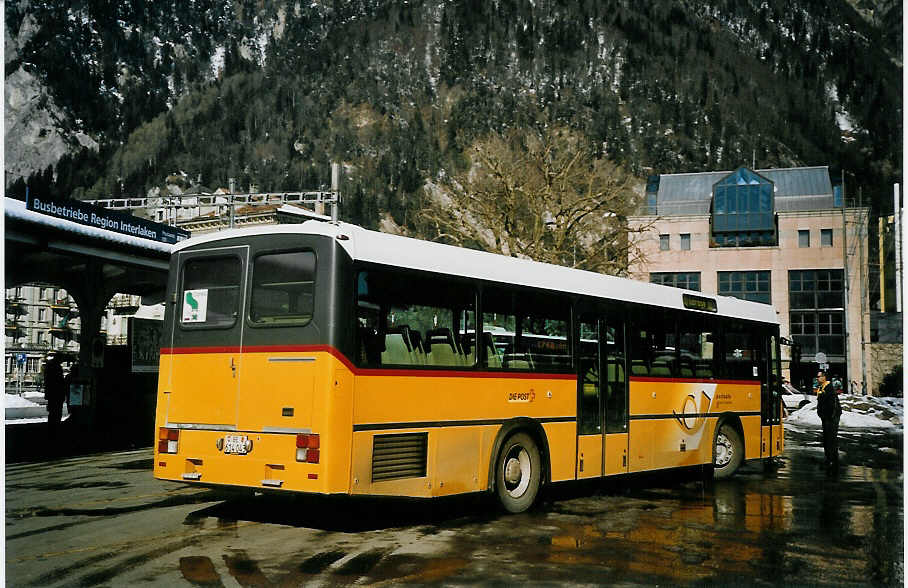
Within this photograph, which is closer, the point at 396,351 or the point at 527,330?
the point at 396,351

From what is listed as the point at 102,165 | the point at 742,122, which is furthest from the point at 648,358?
the point at 742,122

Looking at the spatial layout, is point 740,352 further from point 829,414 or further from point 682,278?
point 682,278

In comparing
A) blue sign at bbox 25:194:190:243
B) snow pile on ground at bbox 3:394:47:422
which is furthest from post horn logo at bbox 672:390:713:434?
snow pile on ground at bbox 3:394:47:422

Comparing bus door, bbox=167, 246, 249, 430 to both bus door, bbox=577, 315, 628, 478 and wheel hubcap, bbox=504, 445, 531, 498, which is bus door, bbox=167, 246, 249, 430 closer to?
wheel hubcap, bbox=504, 445, 531, 498

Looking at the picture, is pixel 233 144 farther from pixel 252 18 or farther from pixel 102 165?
pixel 102 165

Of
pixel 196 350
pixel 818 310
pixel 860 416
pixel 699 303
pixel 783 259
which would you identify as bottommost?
pixel 860 416

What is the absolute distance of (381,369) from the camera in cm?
985

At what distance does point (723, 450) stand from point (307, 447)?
9.00m

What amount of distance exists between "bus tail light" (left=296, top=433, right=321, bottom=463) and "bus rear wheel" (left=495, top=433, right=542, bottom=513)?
2753 mm

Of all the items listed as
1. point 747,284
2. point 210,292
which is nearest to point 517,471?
point 210,292

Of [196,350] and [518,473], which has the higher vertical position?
[196,350]

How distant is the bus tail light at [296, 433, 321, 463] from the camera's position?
9.23 m

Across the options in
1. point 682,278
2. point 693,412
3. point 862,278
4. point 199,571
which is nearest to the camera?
point 199,571

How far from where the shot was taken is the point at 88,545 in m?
9.11
